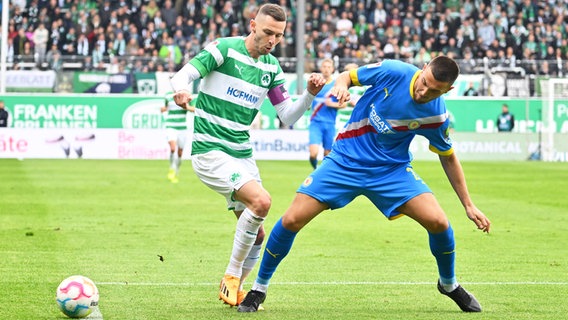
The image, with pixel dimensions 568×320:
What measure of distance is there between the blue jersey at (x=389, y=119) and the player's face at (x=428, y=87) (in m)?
0.13

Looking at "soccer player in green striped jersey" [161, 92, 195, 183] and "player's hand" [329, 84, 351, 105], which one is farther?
"soccer player in green striped jersey" [161, 92, 195, 183]

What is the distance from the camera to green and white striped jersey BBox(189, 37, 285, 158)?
7.93 metres

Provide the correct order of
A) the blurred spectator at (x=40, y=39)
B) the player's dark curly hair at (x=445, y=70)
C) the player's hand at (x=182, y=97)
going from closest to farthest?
the player's dark curly hair at (x=445, y=70)
the player's hand at (x=182, y=97)
the blurred spectator at (x=40, y=39)

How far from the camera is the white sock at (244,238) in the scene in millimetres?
7785

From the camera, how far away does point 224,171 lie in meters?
7.88

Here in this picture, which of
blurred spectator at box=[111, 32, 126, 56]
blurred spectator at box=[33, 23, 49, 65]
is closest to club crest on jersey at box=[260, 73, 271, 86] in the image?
blurred spectator at box=[111, 32, 126, 56]

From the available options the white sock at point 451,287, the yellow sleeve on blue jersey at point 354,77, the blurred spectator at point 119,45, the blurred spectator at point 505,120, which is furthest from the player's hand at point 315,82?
the blurred spectator at point 119,45

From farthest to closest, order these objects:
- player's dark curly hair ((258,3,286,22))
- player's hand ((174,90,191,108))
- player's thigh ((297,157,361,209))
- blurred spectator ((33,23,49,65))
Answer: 1. blurred spectator ((33,23,49,65))
2. player's dark curly hair ((258,3,286,22))
3. player's thigh ((297,157,361,209))
4. player's hand ((174,90,191,108))

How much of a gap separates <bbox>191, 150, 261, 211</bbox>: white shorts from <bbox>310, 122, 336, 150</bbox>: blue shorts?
13483mm

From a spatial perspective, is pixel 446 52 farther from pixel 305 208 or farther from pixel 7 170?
pixel 305 208

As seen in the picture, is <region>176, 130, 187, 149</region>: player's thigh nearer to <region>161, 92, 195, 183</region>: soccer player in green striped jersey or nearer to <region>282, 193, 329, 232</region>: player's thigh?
<region>161, 92, 195, 183</region>: soccer player in green striped jersey

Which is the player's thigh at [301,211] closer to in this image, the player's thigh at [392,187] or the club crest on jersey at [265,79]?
the player's thigh at [392,187]

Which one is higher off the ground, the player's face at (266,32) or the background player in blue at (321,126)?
the player's face at (266,32)

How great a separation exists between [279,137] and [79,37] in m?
8.43
